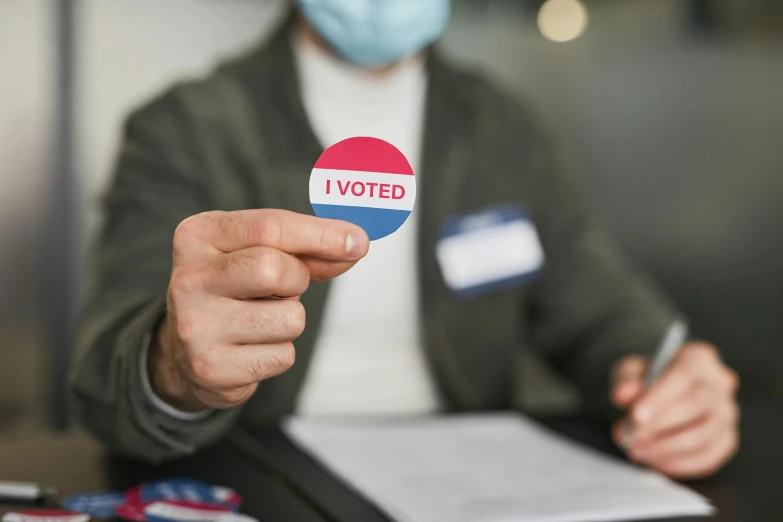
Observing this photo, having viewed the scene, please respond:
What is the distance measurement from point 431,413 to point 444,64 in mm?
450

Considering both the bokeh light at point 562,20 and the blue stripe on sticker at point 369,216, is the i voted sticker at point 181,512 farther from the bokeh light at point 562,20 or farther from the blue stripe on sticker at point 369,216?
the bokeh light at point 562,20

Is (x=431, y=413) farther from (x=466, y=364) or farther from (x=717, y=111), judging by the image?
(x=717, y=111)

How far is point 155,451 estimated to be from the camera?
581mm

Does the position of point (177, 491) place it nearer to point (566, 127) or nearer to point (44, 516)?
point (44, 516)

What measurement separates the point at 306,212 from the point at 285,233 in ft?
0.05

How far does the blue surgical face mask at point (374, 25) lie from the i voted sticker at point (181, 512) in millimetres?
354

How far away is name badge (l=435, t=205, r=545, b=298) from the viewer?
91 cm

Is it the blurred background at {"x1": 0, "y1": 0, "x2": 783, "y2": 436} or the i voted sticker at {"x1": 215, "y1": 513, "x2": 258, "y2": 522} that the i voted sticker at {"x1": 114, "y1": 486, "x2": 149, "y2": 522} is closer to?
the i voted sticker at {"x1": 215, "y1": 513, "x2": 258, "y2": 522}

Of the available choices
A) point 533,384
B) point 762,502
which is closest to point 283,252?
point 762,502

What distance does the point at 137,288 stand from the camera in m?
0.64

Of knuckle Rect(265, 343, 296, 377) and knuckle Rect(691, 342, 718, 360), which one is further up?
knuckle Rect(265, 343, 296, 377)

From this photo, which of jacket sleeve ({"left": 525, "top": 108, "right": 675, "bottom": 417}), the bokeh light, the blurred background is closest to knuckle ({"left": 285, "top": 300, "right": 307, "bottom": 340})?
jacket sleeve ({"left": 525, "top": 108, "right": 675, "bottom": 417})

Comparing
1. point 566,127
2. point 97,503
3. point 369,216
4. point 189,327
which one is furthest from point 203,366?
point 566,127

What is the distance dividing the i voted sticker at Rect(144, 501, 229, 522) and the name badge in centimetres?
44
